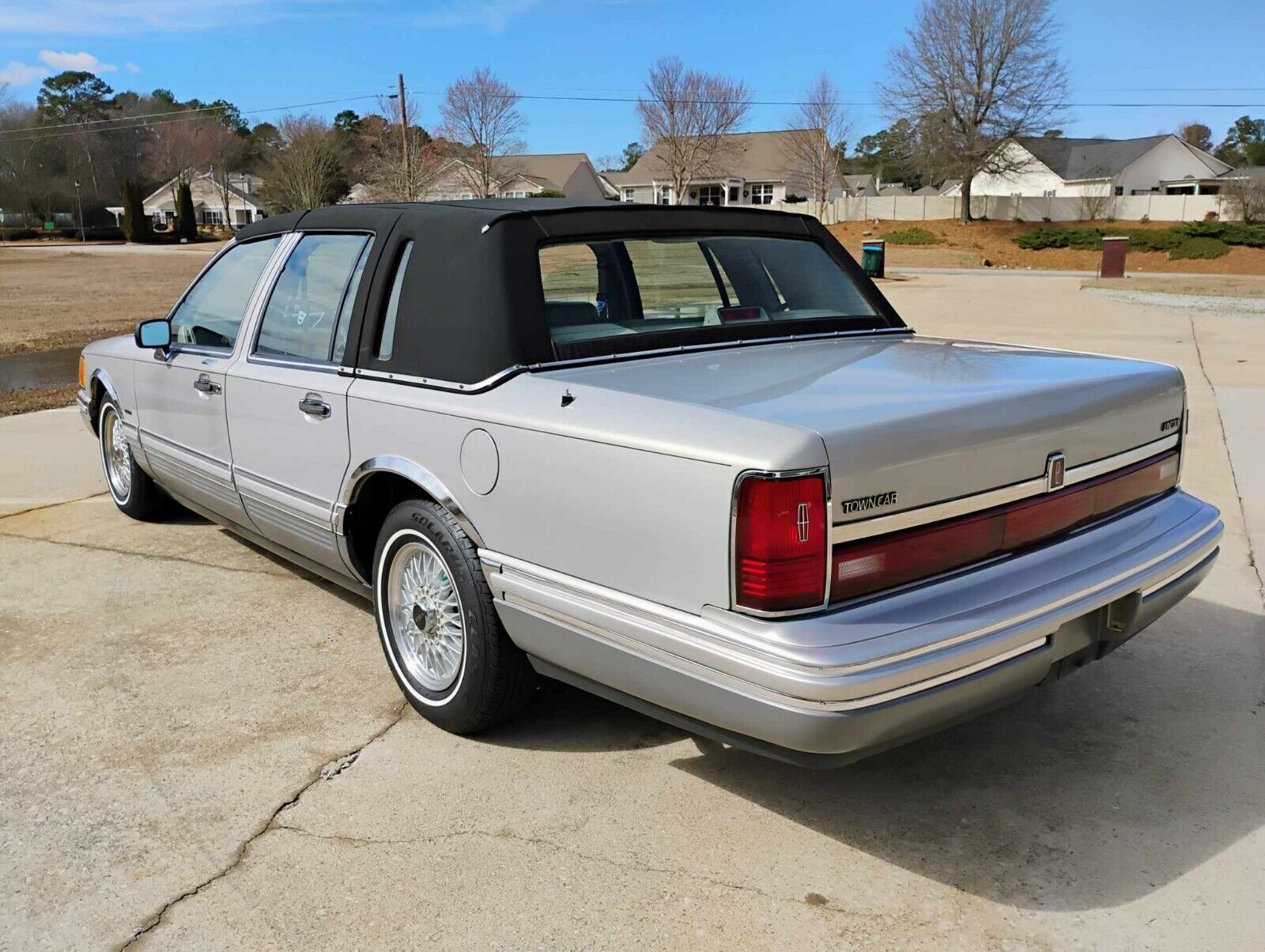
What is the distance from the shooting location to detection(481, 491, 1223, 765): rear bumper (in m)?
2.37

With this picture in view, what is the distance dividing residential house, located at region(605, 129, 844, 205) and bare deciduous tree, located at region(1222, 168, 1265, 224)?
23.9 metres

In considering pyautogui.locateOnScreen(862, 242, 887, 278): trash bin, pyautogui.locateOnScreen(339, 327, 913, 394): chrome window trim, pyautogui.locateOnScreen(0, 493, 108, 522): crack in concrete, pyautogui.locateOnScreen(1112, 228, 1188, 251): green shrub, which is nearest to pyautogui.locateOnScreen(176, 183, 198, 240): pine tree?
pyautogui.locateOnScreen(1112, 228, 1188, 251): green shrub

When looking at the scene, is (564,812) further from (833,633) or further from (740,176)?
(740,176)

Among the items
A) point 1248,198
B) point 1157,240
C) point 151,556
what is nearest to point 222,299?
point 151,556

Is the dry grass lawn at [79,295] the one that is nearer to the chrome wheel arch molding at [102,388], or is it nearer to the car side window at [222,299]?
the chrome wheel arch molding at [102,388]

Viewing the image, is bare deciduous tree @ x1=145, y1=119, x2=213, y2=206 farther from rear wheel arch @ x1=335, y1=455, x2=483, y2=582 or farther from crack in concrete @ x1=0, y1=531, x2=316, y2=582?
rear wheel arch @ x1=335, y1=455, x2=483, y2=582

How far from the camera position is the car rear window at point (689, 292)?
11.2 ft

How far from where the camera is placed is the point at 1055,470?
2.89m

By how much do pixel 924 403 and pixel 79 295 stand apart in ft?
89.5

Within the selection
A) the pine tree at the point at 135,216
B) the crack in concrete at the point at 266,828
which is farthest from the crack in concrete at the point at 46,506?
the pine tree at the point at 135,216

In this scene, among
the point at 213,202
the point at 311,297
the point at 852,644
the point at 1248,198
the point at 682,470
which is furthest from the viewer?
the point at 213,202

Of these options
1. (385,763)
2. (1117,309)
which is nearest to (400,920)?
(385,763)

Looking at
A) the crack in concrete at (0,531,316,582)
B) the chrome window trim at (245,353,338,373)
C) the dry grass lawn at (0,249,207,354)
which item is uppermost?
the chrome window trim at (245,353,338,373)

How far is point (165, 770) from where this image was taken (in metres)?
3.28
